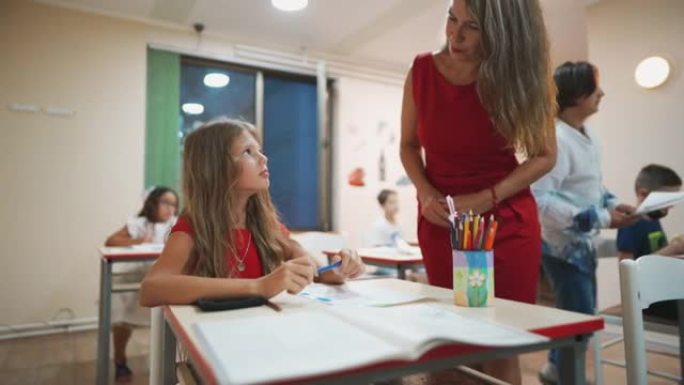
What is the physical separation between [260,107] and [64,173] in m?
1.74

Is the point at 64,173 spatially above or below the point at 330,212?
above

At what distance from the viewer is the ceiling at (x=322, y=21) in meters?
3.61

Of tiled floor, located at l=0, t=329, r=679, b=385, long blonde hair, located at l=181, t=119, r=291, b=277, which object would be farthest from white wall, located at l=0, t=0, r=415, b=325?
long blonde hair, located at l=181, t=119, r=291, b=277

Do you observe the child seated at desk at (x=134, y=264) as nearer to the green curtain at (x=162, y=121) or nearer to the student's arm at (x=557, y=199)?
the green curtain at (x=162, y=121)

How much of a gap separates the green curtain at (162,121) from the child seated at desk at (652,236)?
3.19 m

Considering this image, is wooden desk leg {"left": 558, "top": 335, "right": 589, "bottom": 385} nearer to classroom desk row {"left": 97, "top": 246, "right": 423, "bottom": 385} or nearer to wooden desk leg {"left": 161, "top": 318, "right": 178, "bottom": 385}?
wooden desk leg {"left": 161, "top": 318, "right": 178, "bottom": 385}

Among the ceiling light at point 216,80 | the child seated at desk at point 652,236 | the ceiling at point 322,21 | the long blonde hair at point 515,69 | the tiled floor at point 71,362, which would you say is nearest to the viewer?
the long blonde hair at point 515,69

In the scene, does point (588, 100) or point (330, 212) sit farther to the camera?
point (330, 212)

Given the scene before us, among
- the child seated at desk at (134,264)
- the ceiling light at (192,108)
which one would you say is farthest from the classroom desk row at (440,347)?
the ceiling light at (192,108)

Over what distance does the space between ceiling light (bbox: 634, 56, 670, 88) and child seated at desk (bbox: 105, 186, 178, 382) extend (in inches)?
129

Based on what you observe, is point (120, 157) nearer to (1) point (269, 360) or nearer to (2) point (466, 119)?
(2) point (466, 119)

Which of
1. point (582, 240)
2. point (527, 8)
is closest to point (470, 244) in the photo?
point (527, 8)

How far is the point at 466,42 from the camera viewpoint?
1065mm

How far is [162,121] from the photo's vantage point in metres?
3.88
